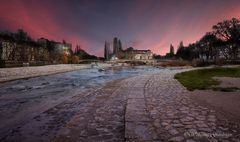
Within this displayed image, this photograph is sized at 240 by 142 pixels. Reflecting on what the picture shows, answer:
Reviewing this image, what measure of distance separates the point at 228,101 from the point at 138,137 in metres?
5.30

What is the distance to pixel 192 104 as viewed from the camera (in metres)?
7.45

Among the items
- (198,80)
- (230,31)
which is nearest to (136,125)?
(198,80)

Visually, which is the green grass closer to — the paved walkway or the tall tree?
the paved walkway

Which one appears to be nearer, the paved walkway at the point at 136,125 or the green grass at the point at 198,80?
the paved walkway at the point at 136,125

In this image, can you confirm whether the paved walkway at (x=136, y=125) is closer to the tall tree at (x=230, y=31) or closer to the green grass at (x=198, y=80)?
the green grass at (x=198, y=80)

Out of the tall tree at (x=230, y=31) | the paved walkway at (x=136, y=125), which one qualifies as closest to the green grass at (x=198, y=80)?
the paved walkway at (x=136, y=125)

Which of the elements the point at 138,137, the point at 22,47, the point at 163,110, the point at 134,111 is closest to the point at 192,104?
the point at 163,110

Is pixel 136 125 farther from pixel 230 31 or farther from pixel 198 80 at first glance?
pixel 230 31

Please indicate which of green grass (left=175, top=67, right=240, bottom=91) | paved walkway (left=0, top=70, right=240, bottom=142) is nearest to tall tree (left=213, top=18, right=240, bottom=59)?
green grass (left=175, top=67, right=240, bottom=91)

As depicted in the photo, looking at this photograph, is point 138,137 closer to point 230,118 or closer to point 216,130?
point 216,130

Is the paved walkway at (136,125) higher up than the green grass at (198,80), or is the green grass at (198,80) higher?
the green grass at (198,80)

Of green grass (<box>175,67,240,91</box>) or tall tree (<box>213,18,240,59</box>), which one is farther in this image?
tall tree (<box>213,18,240,59</box>)

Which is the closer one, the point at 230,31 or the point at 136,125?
the point at 136,125

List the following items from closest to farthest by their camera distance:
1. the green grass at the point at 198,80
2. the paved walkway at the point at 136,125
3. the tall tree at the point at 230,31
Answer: the paved walkway at the point at 136,125 < the green grass at the point at 198,80 < the tall tree at the point at 230,31
